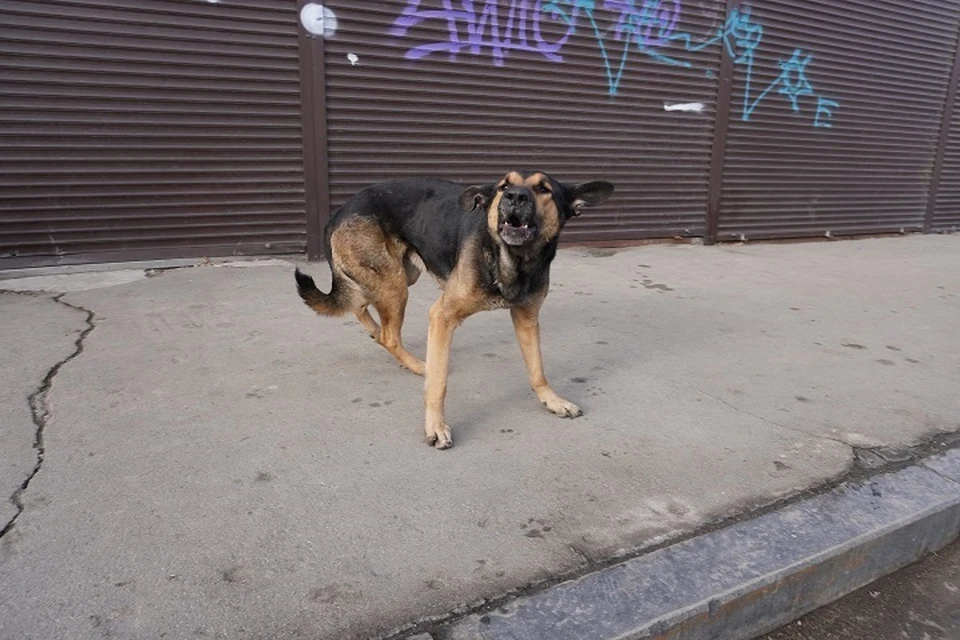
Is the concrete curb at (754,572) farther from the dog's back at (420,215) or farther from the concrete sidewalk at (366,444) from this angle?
the dog's back at (420,215)

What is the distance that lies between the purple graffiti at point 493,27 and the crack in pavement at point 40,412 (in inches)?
153

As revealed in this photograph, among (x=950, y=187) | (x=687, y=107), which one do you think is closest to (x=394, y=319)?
(x=687, y=107)

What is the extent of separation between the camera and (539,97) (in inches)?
267

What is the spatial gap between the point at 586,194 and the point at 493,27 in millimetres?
4195

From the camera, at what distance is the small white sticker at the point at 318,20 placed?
18.2ft

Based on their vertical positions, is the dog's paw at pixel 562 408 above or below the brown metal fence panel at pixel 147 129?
below

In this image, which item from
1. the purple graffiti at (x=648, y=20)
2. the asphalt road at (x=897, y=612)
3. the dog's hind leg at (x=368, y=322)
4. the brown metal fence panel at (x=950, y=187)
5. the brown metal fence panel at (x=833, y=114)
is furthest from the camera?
the brown metal fence panel at (x=950, y=187)

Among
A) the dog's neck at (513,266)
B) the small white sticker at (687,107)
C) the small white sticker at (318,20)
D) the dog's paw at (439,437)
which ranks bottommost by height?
the dog's paw at (439,437)

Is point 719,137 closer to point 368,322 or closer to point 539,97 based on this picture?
point 539,97

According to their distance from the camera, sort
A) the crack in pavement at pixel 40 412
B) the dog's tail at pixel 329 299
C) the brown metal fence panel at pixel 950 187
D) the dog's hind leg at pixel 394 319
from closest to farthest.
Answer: the crack in pavement at pixel 40 412, the dog's hind leg at pixel 394 319, the dog's tail at pixel 329 299, the brown metal fence panel at pixel 950 187

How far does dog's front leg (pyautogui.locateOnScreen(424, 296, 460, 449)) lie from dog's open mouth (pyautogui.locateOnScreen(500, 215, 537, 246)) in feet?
1.39

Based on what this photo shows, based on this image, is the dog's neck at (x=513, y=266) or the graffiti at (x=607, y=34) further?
the graffiti at (x=607, y=34)

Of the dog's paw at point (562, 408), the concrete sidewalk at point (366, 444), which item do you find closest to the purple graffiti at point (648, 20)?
the concrete sidewalk at point (366, 444)

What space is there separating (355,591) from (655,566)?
89 centimetres
